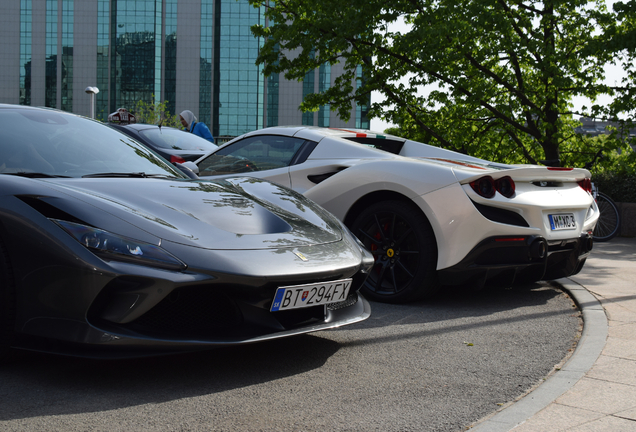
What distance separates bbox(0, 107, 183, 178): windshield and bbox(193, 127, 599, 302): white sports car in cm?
153

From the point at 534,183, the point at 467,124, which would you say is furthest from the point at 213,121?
the point at 534,183

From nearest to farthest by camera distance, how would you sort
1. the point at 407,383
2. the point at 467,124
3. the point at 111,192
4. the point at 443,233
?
the point at 407,383 < the point at 111,192 < the point at 443,233 < the point at 467,124

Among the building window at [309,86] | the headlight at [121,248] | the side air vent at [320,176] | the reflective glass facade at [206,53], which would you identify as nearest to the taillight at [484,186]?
the side air vent at [320,176]

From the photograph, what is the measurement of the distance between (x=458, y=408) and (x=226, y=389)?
1024mm

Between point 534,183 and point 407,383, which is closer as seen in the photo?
point 407,383

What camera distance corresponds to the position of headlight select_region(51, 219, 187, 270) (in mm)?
2832

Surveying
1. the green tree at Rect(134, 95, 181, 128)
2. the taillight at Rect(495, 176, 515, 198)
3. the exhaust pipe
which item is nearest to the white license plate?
the exhaust pipe

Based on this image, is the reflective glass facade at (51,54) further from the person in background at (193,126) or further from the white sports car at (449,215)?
the white sports car at (449,215)

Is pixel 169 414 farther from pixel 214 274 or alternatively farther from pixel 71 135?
pixel 71 135

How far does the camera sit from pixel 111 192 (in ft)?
10.8

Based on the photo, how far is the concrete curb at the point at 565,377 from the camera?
8.46ft

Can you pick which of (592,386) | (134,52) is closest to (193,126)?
(592,386)

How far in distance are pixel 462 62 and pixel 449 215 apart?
8.94m

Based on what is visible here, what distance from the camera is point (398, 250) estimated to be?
4.80 meters
